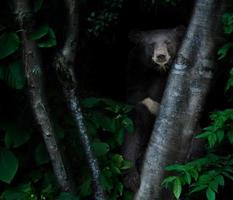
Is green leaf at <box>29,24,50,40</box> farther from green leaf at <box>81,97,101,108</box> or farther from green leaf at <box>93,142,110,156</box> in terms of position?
green leaf at <box>93,142,110,156</box>

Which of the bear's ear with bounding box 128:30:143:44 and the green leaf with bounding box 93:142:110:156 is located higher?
the bear's ear with bounding box 128:30:143:44

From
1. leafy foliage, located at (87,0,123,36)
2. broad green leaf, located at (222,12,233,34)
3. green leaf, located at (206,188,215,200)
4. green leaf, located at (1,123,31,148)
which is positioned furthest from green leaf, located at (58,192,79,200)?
broad green leaf, located at (222,12,233,34)

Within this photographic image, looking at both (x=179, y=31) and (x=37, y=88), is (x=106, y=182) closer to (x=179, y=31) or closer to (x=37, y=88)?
(x=37, y=88)

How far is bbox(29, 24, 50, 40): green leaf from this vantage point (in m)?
2.72

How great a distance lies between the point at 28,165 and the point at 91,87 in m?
1.21

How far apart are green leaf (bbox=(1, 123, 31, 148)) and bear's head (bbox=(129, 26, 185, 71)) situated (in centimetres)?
120

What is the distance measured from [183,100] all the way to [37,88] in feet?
3.55

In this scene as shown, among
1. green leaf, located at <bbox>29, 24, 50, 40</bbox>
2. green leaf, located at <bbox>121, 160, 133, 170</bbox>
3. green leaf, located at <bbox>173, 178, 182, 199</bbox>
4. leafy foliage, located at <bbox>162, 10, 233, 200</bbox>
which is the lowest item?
green leaf, located at <bbox>121, 160, 133, 170</bbox>

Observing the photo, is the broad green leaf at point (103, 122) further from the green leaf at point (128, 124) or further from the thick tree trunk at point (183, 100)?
the thick tree trunk at point (183, 100)

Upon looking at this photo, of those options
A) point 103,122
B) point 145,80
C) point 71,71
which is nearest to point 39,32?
point 71,71

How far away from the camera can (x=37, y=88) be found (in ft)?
9.29

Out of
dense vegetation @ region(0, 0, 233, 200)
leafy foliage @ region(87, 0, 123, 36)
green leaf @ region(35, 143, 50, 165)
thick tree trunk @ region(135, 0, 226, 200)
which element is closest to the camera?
dense vegetation @ region(0, 0, 233, 200)

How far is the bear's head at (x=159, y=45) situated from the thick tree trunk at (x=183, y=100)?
0.63 ft

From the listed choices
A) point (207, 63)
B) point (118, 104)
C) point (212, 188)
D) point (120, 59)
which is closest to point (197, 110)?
point (207, 63)
